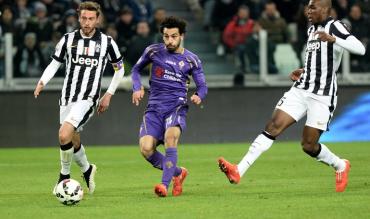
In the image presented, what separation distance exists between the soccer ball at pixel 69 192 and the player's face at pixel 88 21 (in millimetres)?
2109

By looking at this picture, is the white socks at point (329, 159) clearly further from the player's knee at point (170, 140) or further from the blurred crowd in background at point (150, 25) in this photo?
the blurred crowd in background at point (150, 25)

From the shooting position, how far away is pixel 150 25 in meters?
20.3

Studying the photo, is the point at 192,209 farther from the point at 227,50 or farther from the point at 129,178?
the point at 227,50

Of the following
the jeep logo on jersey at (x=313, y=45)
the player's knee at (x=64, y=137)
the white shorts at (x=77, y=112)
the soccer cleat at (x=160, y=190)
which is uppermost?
the jeep logo on jersey at (x=313, y=45)

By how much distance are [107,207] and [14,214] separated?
2.98 ft

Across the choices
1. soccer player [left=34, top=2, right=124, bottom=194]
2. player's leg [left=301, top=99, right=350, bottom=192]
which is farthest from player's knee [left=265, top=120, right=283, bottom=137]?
soccer player [left=34, top=2, right=124, bottom=194]

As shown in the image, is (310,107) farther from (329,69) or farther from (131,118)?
(131,118)

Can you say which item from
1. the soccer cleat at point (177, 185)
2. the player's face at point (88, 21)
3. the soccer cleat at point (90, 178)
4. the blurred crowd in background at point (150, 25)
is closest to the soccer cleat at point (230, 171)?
the soccer cleat at point (177, 185)

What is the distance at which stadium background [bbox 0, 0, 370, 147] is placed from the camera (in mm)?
19453

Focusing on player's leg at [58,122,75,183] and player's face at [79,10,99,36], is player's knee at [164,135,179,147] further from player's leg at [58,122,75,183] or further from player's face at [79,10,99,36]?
player's face at [79,10,99,36]

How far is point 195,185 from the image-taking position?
1210cm

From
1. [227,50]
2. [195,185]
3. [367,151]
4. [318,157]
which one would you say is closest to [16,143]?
[227,50]

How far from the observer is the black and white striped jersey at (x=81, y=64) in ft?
37.4

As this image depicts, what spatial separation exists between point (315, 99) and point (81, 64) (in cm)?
258
